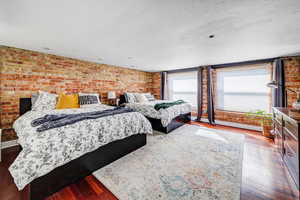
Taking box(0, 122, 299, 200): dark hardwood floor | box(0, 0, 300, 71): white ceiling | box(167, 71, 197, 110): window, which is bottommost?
box(0, 122, 299, 200): dark hardwood floor

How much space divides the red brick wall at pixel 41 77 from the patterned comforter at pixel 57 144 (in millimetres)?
1701

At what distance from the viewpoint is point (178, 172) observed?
170 centimetres

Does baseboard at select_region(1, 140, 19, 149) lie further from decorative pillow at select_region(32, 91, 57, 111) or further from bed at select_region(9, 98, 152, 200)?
bed at select_region(9, 98, 152, 200)

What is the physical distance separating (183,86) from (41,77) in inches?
186

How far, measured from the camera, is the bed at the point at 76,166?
1.23 meters

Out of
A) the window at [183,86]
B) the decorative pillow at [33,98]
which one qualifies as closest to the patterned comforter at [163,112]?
the window at [183,86]

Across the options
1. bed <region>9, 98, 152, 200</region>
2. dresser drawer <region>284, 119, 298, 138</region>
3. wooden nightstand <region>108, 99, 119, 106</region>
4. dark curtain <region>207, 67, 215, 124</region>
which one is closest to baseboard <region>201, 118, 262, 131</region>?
A: dark curtain <region>207, 67, 215, 124</region>

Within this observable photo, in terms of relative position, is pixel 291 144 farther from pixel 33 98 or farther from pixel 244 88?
pixel 33 98

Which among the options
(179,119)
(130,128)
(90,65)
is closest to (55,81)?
(90,65)

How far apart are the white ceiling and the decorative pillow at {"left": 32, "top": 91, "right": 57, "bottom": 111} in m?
1.05

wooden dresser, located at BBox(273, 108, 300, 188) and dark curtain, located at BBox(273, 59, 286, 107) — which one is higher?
dark curtain, located at BBox(273, 59, 286, 107)

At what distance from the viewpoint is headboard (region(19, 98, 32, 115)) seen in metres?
2.58

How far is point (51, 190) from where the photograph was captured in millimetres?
1328

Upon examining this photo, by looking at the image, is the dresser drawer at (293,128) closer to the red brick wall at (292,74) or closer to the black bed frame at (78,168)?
the black bed frame at (78,168)
